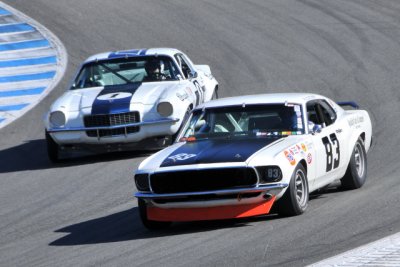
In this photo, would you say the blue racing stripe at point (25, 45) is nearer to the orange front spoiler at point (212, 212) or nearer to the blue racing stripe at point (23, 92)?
the blue racing stripe at point (23, 92)

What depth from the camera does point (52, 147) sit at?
46.9 ft

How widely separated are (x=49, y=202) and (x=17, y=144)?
4.65m

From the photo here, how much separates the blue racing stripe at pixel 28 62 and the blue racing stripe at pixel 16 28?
2.36 meters

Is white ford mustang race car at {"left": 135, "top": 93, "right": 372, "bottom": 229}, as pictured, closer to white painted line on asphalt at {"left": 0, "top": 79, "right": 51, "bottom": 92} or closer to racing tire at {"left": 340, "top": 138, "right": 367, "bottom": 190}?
racing tire at {"left": 340, "top": 138, "right": 367, "bottom": 190}

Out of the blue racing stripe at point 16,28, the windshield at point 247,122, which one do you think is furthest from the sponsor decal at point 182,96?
the blue racing stripe at point 16,28

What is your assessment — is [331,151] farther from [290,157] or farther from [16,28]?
[16,28]

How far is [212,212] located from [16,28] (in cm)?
1624

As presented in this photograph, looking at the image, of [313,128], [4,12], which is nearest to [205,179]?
[313,128]

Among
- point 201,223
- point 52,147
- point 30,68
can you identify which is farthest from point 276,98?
point 30,68

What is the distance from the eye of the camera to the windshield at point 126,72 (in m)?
14.9

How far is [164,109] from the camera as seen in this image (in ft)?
45.5

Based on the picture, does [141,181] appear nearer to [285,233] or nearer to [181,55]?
[285,233]

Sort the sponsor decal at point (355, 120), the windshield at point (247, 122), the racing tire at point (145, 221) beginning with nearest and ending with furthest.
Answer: the racing tire at point (145, 221) < the windshield at point (247, 122) < the sponsor decal at point (355, 120)

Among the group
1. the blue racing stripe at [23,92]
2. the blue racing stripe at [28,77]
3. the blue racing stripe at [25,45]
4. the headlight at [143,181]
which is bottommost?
the blue racing stripe at [23,92]
